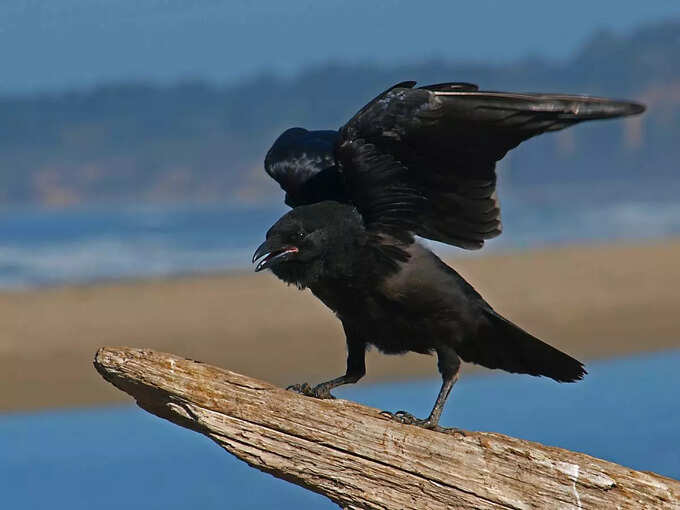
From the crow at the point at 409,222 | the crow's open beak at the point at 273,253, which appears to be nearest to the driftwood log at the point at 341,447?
the crow at the point at 409,222

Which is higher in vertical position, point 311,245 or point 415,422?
point 311,245

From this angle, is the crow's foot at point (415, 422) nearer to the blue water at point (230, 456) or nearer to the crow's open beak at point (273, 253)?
the crow's open beak at point (273, 253)

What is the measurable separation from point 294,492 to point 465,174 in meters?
3.93

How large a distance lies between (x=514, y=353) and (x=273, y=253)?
1458 mm

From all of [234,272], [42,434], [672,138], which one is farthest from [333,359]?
[672,138]

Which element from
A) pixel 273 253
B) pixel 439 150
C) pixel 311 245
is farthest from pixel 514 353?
pixel 273 253

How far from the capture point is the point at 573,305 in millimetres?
18391

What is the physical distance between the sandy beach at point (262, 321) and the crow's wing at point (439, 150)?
758 centimetres

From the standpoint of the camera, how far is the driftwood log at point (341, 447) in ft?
19.0

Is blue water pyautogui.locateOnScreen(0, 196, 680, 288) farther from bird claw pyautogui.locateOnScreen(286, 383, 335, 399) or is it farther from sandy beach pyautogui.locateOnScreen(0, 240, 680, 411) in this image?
bird claw pyautogui.locateOnScreen(286, 383, 335, 399)

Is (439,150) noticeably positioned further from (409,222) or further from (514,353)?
(514,353)

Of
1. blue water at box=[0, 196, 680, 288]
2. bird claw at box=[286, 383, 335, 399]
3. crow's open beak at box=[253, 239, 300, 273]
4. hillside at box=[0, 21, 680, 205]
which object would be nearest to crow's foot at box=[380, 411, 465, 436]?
bird claw at box=[286, 383, 335, 399]

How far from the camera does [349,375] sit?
6918 mm

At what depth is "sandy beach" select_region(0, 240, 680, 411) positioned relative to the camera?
48.3ft
